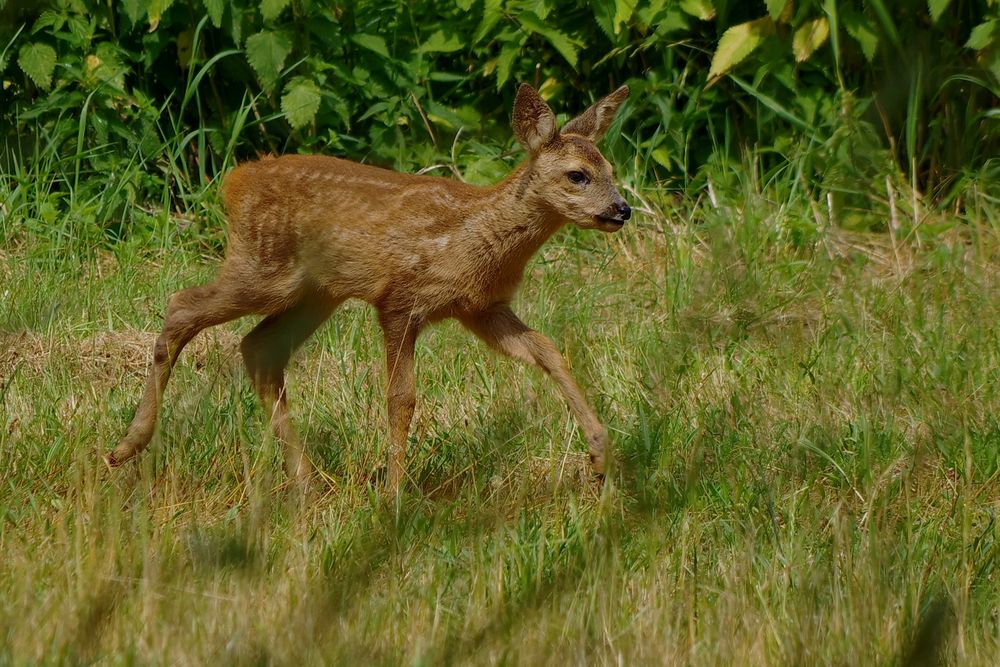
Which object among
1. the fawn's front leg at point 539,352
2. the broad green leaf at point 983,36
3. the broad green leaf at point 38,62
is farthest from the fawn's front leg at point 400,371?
the broad green leaf at point 983,36

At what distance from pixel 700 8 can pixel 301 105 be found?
6.38 feet

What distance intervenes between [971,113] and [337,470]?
3986 millimetres

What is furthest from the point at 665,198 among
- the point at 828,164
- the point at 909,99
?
the point at 909,99

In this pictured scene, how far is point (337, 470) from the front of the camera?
4898 millimetres

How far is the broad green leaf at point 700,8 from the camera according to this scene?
23.5 feet

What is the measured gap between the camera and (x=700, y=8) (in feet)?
23.5

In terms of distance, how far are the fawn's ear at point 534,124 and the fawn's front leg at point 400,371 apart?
2.64 feet

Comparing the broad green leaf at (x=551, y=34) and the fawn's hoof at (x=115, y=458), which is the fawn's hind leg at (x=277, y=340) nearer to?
the fawn's hoof at (x=115, y=458)

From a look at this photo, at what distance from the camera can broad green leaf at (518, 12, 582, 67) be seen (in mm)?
7188

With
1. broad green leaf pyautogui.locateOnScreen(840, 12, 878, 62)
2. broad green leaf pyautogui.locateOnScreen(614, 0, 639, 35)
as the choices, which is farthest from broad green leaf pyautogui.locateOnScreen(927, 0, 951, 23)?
broad green leaf pyautogui.locateOnScreen(614, 0, 639, 35)

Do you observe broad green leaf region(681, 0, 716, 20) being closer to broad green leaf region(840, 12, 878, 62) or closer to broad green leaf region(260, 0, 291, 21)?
broad green leaf region(840, 12, 878, 62)

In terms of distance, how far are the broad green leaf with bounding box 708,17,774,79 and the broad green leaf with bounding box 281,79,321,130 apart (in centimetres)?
186

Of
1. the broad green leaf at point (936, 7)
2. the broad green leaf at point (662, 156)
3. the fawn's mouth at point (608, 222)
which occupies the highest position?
the fawn's mouth at point (608, 222)

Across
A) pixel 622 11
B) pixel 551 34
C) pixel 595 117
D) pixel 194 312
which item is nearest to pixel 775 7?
pixel 622 11
